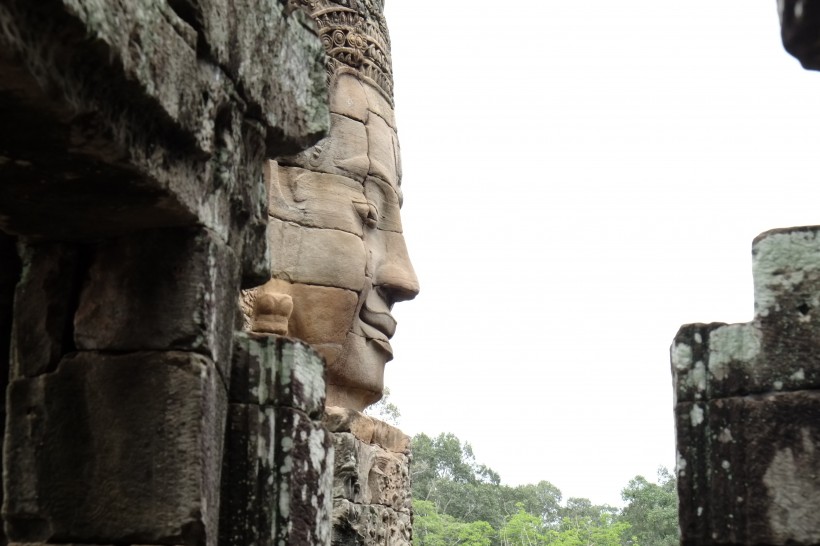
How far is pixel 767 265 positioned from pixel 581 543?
27.2 metres

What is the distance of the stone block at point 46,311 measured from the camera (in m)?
3.96

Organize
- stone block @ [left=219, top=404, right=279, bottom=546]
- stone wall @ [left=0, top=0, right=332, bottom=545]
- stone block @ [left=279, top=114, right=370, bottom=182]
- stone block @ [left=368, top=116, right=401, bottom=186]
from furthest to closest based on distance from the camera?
stone block @ [left=368, top=116, right=401, bottom=186], stone block @ [left=279, top=114, right=370, bottom=182], stone block @ [left=219, top=404, right=279, bottom=546], stone wall @ [left=0, top=0, right=332, bottom=545]

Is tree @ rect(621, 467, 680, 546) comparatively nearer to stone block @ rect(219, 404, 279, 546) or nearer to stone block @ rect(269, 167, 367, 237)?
stone block @ rect(269, 167, 367, 237)


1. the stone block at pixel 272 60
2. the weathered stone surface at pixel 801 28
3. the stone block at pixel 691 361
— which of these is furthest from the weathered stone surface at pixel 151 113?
the weathered stone surface at pixel 801 28

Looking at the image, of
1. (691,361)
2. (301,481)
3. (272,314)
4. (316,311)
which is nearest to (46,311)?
(301,481)

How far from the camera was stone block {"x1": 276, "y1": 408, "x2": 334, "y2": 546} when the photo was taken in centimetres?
423

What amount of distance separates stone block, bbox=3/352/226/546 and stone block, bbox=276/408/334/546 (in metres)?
0.39

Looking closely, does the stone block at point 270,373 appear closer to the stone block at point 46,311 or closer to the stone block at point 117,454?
the stone block at point 117,454

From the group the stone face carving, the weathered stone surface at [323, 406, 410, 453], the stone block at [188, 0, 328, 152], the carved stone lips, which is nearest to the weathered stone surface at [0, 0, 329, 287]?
the stone block at [188, 0, 328, 152]

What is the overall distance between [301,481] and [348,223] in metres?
5.58

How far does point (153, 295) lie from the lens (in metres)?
3.86

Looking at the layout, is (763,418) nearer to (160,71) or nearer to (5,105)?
(160,71)

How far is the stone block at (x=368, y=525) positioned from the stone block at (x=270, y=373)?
4982mm

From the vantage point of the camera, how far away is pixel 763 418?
3838 millimetres
